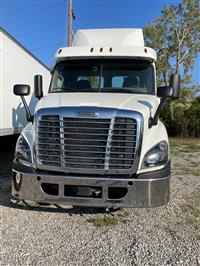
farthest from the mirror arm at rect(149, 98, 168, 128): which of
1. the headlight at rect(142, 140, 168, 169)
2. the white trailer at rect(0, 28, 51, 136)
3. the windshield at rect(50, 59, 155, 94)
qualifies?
the white trailer at rect(0, 28, 51, 136)

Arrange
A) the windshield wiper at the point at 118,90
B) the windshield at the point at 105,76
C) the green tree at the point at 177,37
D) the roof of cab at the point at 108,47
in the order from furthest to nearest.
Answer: the green tree at the point at 177,37
the roof of cab at the point at 108,47
the windshield at the point at 105,76
the windshield wiper at the point at 118,90

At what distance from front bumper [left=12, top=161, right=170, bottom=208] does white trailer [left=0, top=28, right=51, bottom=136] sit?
2444 mm

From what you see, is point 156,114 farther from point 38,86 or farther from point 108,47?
point 38,86

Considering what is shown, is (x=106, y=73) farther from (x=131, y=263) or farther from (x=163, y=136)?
(x=131, y=263)

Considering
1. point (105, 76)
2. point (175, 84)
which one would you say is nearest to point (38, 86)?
point (105, 76)

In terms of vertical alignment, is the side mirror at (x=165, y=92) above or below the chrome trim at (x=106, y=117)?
above

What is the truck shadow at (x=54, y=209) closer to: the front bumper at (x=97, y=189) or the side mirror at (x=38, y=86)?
the front bumper at (x=97, y=189)

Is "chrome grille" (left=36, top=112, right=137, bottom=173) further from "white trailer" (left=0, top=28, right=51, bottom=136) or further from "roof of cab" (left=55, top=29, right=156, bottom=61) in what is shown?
"white trailer" (left=0, top=28, right=51, bottom=136)

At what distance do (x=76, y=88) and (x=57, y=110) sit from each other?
4.15 feet

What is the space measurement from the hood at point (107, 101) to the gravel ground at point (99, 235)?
5.18 ft

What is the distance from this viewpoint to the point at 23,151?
4309mm

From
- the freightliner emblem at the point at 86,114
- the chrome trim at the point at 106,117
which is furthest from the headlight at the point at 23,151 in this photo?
the freightliner emblem at the point at 86,114

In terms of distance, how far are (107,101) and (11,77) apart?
3219 mm

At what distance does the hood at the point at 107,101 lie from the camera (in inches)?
166
